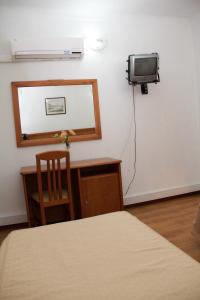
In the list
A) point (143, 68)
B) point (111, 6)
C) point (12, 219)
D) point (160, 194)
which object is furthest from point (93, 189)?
point (111, 6)

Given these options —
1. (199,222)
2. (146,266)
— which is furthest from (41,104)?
(146,266)

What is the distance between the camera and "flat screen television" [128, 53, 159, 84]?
332 centimetres

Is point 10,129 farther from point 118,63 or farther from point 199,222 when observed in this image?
point 199,222

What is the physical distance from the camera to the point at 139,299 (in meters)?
0.85

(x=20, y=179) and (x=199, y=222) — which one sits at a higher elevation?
(x=20, y=179)

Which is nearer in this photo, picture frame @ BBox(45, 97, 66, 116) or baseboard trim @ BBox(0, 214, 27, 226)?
baseboard trim @ BBox(0, 214, 27, 226)

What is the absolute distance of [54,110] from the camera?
3285 mm

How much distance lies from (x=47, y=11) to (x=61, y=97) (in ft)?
3.31

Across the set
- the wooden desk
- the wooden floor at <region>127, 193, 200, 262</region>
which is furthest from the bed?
the wooden desk

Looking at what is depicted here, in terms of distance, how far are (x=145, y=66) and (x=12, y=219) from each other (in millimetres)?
2485

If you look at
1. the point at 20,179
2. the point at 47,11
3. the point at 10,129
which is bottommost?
the point at 20,179

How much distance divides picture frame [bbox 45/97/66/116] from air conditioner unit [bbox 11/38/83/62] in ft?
1.59

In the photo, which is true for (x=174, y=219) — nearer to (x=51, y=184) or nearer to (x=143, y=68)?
(x=51, y=184)

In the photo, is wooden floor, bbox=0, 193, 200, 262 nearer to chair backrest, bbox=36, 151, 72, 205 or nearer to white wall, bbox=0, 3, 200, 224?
white wall, bbox=0, 3, 200, 224
